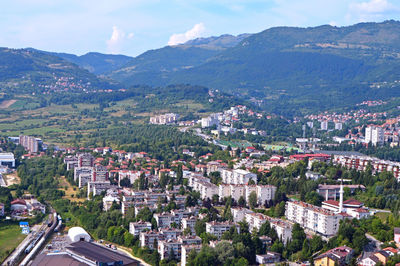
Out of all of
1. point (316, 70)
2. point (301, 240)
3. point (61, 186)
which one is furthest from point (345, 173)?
point (316, 70)

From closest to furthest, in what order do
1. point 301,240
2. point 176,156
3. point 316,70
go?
1. point 301,240
2. point 176,156
3. point 316,70

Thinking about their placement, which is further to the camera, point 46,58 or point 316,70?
point 316,70

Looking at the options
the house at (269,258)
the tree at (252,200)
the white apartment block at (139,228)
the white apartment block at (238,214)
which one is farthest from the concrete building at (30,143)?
the house at (269,258)

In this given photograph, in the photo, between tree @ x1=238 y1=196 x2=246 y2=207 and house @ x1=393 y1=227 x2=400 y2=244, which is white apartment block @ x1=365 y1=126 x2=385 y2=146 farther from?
house @ x1=393 y1=227 x2=400 y2=244

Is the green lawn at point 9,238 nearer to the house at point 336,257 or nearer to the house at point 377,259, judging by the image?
the house at point 336,257

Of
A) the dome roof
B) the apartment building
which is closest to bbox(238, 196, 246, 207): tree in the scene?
the dome roof

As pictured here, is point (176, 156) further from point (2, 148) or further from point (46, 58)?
point (46, 58)
